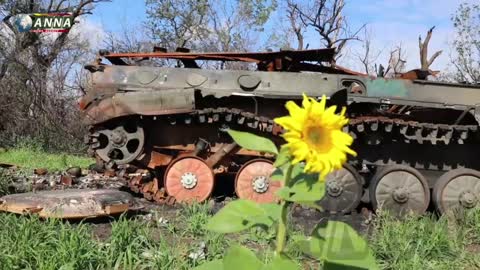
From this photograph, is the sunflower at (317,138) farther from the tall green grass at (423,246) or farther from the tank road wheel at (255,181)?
the tank road wheel at (255,181)

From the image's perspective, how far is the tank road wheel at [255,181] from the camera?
7.31 m

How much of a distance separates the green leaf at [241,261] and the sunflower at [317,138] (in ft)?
0.81

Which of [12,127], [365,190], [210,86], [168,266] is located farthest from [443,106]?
[12,127]

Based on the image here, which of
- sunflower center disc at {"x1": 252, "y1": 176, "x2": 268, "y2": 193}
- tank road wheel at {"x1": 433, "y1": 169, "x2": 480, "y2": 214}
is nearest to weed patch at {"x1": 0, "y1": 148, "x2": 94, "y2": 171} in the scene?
sunflower center disc at {"x1": 252, "y1": 176, "x2": 268, "y2": 193}

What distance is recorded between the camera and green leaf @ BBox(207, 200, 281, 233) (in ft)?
4.02

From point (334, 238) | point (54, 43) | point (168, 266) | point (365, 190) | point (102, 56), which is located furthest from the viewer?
point (54, 43)

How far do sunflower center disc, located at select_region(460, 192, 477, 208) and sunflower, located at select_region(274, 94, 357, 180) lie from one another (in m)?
6.63

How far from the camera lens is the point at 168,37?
3173 centimetres

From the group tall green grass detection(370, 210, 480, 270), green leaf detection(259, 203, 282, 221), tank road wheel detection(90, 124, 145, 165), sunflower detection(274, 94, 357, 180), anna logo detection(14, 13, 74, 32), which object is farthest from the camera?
anna logo detection(14, 13, 74, 32)

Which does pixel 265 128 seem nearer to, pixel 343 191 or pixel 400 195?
pixel 343 191

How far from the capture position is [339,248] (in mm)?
1207

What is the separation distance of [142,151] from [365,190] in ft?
9.33

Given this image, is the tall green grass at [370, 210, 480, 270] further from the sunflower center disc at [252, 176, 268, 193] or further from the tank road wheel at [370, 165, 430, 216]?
the sunflower center disc at [252, 176, 268, 193]

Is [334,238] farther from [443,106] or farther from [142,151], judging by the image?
[443,106]
